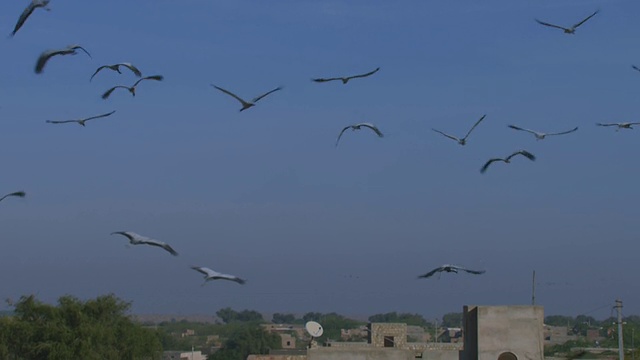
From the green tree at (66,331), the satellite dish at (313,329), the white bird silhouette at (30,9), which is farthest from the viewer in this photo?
the green tree at (66,331)

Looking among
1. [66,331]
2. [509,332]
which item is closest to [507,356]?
[509,332]

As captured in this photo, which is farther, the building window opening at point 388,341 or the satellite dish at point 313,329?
the building window opening at point 388,341

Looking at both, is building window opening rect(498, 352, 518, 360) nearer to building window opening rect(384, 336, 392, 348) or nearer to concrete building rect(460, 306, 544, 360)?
concrete building rect(460, 306, 544, 360)

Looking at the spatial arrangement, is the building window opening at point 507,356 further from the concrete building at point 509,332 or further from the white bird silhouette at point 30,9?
the white bird silhouette at point 30,9

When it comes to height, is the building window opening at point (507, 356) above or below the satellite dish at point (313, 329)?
below

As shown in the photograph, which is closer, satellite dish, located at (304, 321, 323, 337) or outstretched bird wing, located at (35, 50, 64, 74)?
outstretched bird wing, located at (35, 50, 64, 74)

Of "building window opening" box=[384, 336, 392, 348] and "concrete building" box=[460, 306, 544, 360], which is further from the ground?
"building window opening" box=[384, 336, 392, 348]

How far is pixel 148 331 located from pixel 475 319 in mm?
52058

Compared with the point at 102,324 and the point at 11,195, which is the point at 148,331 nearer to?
the point at 102,324

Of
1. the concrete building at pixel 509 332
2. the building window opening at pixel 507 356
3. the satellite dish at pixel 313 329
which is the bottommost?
the building window opening at pixel 507 356

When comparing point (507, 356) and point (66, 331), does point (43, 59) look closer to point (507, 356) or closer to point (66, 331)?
point (507, 356)

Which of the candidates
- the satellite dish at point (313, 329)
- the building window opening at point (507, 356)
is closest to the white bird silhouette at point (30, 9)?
the building window opening at point (507, 356)

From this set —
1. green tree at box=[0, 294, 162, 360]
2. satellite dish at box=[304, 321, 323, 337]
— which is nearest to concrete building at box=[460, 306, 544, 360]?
satellite dish at box=[304, 321, 323, 337]

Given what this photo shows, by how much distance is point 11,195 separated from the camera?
97.6ft
